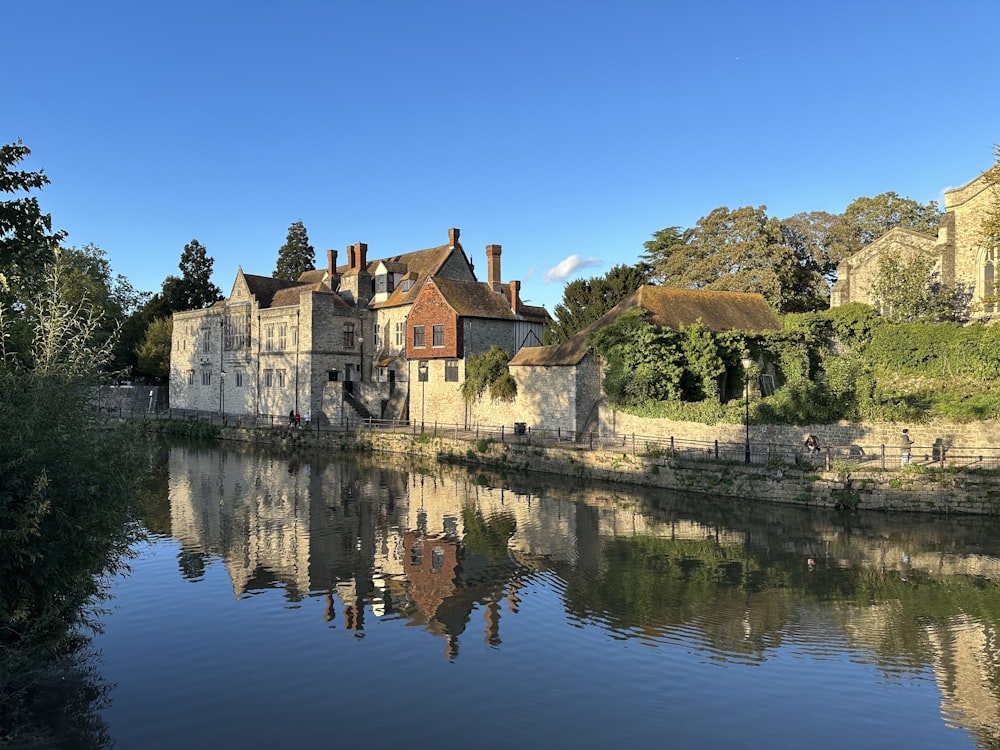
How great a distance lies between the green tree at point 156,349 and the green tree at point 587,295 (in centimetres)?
4009

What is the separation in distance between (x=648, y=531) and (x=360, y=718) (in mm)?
12953

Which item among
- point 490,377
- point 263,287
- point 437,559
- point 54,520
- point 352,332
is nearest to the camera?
point 54,520

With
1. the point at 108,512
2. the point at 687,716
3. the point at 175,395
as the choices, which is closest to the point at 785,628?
the point at 687,716

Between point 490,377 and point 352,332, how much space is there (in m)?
15.6

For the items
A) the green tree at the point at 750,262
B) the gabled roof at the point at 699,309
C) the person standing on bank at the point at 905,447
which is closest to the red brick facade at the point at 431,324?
the gabled roof at the point at 699,309

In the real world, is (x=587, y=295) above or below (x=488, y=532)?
above

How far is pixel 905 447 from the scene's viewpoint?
75.5 feet

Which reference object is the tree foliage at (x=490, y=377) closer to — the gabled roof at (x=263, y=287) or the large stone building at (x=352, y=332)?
the large stone building at (x=352, y=332)

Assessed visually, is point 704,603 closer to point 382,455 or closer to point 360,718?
point 360,718

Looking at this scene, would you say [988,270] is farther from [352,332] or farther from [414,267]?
[352,332]

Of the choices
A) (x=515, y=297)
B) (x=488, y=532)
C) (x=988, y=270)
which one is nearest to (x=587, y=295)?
(x=515, y=297)

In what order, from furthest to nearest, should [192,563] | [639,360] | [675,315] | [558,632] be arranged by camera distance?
[675,315] < [639,360] < [192,563] < [558,632]

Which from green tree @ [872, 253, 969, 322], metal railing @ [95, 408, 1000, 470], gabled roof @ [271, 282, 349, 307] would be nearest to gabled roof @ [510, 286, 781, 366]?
metal railing @ [95, 408, 1000, 470]

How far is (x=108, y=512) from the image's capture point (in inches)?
397
